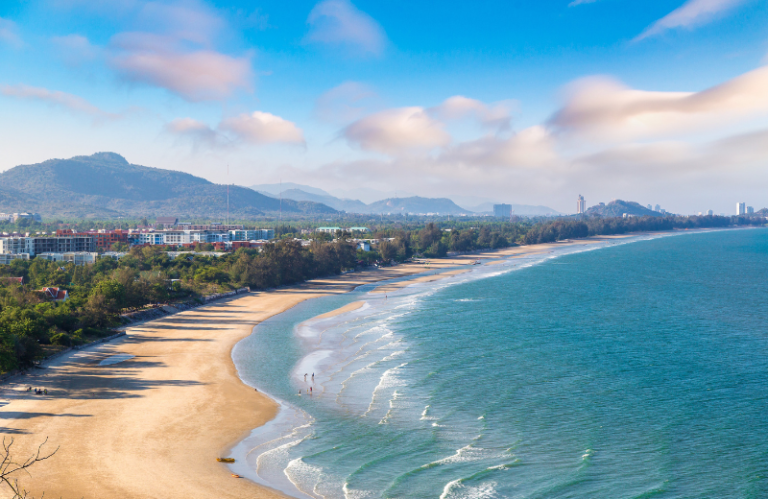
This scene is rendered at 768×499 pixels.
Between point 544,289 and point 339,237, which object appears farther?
point 339,237

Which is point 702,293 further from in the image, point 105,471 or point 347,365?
point 105,471

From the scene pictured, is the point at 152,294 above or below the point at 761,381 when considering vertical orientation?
above

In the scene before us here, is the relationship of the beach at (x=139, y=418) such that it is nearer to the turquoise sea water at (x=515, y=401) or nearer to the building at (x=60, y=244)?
the turquoise sea water at (x=515, y=401)

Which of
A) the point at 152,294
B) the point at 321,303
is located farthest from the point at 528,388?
the point at 152,294

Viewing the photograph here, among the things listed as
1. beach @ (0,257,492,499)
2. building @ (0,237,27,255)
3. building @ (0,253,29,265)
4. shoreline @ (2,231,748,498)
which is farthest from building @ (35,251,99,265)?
beach @ (0,257,492,499)

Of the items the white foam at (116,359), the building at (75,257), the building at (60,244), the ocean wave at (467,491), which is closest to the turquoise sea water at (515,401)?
the ocean wave at (467,491)

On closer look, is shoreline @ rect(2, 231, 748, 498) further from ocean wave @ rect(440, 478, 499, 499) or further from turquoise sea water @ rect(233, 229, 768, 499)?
ocean wave @ rect(440, 478, 499, 499)

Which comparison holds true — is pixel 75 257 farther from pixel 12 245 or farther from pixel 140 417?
pixel 140 417

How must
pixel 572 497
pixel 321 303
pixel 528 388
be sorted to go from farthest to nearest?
pixel 321 303, pixel 528 388, pixel 572 497
